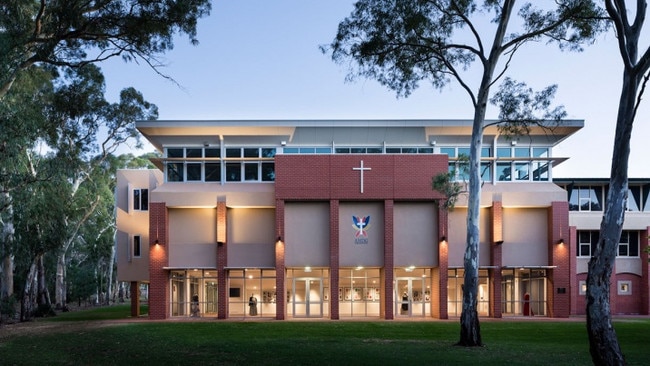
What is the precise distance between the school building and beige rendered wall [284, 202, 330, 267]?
0.05 metres

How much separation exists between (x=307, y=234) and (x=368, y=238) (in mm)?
3193

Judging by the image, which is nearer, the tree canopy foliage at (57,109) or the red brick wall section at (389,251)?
the tree canopy foliage at (57,109)

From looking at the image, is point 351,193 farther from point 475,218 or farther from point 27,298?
point 27,298

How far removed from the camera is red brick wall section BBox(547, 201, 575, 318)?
35281 mm

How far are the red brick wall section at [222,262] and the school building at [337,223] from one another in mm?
65

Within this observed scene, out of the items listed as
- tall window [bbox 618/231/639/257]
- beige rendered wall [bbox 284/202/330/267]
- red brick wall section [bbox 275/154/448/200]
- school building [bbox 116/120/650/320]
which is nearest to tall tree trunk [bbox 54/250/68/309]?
school building [bbox 116/120/650/320]

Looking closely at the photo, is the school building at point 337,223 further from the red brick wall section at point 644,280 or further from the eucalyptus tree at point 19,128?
the red brick wall section at point 644,280

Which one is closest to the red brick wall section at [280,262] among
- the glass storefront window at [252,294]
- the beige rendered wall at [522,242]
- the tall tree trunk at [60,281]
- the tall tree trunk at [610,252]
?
the glass storefront window at [252,294]

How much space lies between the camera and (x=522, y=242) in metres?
36.2

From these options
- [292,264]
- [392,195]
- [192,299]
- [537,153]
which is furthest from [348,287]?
[537,153]

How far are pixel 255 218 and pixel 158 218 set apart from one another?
506 cm

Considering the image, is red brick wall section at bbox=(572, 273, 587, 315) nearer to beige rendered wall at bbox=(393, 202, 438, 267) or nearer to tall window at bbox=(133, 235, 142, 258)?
beige rendered wall at bbox=(393, 202, 438, 267)

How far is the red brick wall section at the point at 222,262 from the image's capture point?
35.2 meters

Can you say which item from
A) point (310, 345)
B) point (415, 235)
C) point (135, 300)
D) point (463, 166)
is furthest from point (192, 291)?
point (310, 345)
